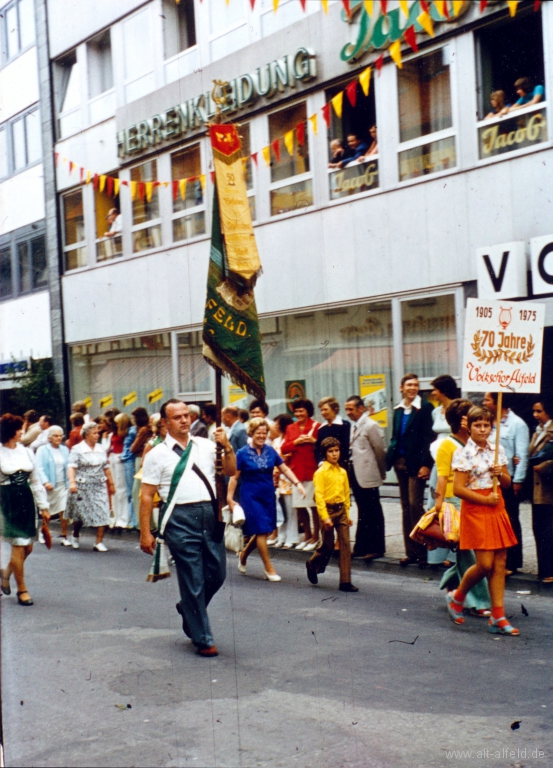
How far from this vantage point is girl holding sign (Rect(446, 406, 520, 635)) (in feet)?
22.5

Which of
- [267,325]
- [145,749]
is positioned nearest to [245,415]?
[267,325]

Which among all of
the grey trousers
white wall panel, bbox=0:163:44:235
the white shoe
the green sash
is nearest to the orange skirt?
the grey trousers

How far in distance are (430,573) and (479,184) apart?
434 centimetres

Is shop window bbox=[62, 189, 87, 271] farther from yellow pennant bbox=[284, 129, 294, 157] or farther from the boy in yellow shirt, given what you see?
the boy in yellow shirt

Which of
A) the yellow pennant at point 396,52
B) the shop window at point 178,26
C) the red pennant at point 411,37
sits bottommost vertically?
the yellow pennant at point 396,52

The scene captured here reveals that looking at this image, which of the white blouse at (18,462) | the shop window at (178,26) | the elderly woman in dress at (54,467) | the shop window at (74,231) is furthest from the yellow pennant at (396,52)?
the white blouse at (18,462)

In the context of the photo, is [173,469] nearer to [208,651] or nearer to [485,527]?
[208,651]

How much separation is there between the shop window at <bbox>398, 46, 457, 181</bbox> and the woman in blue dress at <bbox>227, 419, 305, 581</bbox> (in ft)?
12.1

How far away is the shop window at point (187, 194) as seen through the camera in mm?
5742

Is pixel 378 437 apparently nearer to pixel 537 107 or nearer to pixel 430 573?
pixel 430 573

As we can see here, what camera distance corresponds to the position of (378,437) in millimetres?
9602

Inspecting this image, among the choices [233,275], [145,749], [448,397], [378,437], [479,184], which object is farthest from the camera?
[378,437]

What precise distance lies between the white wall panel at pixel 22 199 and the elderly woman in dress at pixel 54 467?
1375mm

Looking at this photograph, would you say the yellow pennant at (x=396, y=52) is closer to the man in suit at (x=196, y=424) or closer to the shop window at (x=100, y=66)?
the shop window at (x=100, y=66)
